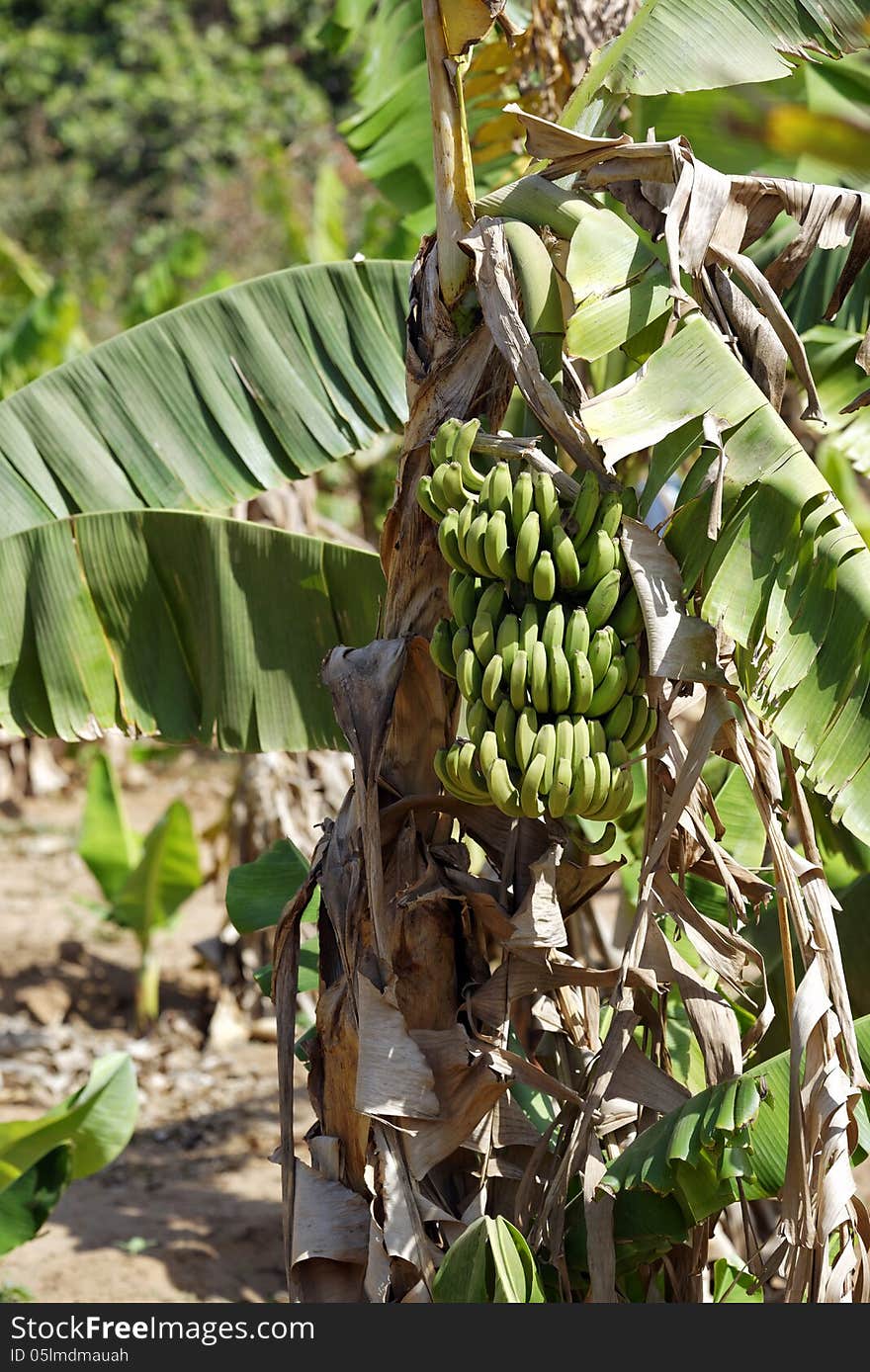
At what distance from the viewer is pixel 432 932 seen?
1910 millimetres


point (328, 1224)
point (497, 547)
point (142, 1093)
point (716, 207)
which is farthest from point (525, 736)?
point (142, 1093)

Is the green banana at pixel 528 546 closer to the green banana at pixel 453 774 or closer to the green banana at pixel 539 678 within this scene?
the green banana at pixel 539 678

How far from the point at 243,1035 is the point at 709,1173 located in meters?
3.77

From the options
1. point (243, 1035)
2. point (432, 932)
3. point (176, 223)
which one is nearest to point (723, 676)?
point (432, 932)

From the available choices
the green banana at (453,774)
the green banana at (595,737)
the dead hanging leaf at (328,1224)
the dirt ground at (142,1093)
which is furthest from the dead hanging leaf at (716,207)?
the dirt ground at (142,1093)

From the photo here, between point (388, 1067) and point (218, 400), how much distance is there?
144 centimetres

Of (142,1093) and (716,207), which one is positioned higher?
(716,207)

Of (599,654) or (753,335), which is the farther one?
(753,335)

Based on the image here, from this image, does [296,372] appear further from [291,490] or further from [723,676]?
[291,490]

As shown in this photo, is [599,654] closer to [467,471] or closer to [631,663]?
[631,663]

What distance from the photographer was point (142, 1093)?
15.7 feet

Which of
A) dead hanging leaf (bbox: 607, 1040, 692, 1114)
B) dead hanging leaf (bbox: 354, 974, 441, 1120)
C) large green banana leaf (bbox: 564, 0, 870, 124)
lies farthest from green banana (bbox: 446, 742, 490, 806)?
large green banana leaf (bbox: 564, 0, 870, 124)

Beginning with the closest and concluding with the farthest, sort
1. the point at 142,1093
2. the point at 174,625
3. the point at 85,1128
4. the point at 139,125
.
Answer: the point at 174,625, the point at 85,1128, the point at 142,1093, the point at 139,125

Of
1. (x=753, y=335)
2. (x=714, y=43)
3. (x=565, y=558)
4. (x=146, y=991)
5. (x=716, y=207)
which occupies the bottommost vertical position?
(x=146, y=991)
